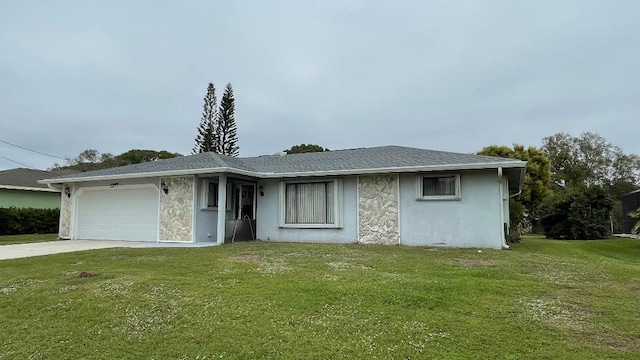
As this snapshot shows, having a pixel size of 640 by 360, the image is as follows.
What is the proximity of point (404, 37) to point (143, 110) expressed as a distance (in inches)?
672

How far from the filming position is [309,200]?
1342 cm

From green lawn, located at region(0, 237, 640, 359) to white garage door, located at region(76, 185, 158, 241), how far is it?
20.5 feet

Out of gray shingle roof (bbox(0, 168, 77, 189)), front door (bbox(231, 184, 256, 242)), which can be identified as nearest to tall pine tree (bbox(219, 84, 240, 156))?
gray shingle roof (bbox(0, 168, 77, 189))

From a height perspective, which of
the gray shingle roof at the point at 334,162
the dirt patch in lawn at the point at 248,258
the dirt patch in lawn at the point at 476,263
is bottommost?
the dirt patch in lawn at the point at 476,263

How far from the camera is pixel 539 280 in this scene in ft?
21.2

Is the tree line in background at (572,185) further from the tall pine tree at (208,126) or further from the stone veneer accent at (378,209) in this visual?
the tall pine tree at (208,126)

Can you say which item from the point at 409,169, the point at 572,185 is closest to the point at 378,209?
the point at 409,169

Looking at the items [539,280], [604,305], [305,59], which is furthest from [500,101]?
[604,305]

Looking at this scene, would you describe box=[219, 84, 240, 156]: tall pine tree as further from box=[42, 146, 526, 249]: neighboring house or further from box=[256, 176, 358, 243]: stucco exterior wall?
box=[256, 176, 358, 243]: stucco exterior wall

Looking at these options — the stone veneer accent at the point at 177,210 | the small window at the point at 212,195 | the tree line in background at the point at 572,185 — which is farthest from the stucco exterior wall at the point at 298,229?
the tree line in background at the point at 572,185

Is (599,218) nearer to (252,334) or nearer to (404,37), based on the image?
(404,37)

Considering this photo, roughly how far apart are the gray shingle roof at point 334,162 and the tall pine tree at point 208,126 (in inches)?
829

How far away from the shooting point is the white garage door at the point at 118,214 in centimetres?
1417

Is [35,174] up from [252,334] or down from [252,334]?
up
